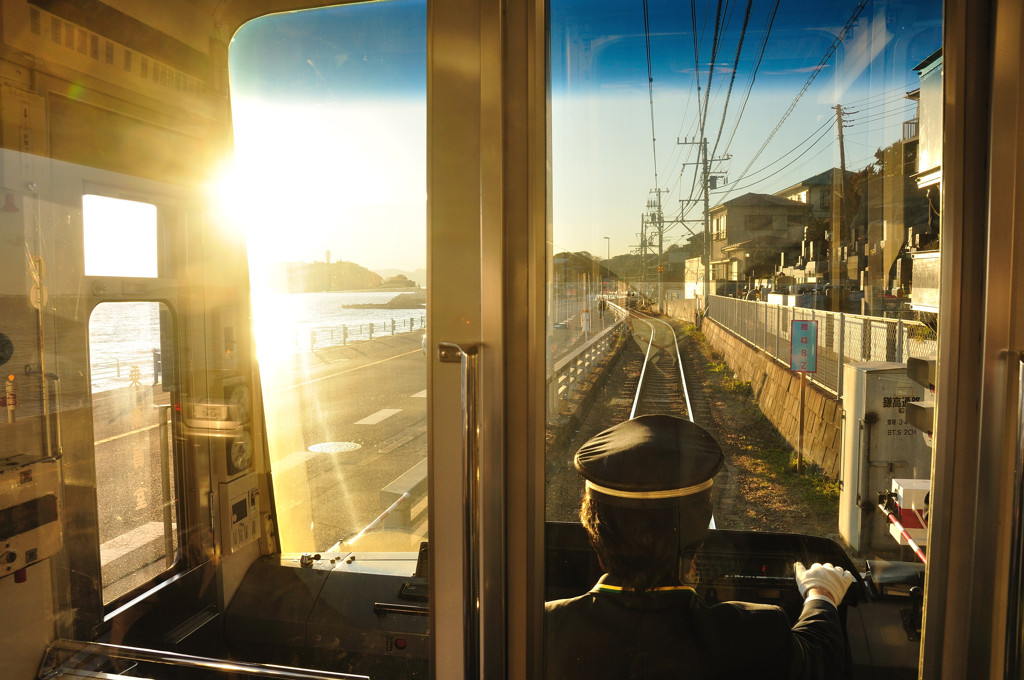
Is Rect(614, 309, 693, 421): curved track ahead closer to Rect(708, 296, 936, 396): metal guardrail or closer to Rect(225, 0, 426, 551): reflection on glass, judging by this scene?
Rect(708, 296, 936, 396): metal guardrail

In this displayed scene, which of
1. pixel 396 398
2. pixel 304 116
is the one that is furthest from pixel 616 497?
pixel 304 116

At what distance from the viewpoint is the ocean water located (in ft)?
6.05

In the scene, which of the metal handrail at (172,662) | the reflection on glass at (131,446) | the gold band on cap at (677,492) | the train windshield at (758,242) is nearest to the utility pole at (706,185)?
the train windshield at (758,242)

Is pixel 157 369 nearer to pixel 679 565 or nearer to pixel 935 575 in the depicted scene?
pixel 679 565

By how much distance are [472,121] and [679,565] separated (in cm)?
120

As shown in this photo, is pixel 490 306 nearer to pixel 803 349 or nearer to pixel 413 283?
pixel 413 283

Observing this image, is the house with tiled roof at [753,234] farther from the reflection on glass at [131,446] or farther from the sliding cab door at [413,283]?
the reflection on glass at [131,446]

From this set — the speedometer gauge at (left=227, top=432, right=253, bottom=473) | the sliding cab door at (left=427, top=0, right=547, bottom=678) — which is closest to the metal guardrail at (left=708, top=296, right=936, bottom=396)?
the sliding cab door at (left=427, top=0, right=547, bottom=678)

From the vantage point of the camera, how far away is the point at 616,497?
5.57ft

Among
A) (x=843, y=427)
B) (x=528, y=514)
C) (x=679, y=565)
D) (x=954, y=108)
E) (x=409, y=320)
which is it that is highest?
(x=954, y=108)

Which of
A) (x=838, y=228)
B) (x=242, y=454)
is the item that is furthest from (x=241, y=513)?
(x=838, y=228)

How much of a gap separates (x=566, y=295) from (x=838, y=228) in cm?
65

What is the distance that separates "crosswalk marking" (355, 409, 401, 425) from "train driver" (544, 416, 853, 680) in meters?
0.53

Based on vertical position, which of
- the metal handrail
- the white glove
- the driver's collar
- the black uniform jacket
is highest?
the white glove
